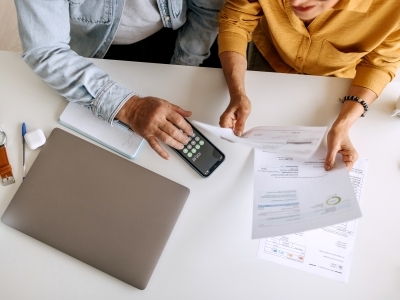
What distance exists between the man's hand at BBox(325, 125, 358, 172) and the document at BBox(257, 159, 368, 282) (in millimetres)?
129

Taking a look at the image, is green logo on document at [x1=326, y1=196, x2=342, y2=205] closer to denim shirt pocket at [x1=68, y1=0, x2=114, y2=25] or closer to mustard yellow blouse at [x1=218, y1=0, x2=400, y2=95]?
mustard yellow blouse at [x1=218, y1=0, x2=400, y2=95]

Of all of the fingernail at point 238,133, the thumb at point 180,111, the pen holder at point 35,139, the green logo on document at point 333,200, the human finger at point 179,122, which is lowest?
the pen holder at point 35,139

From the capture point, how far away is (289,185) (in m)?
0.70

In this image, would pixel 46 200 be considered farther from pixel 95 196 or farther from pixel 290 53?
pixel 290 53

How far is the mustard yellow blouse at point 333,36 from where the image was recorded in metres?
0.71

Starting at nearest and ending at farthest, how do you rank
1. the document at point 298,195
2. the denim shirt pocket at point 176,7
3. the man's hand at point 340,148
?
the document at point 298,195 < the man's hand at point 340,148 < the denim shirt pocket at point 176,7

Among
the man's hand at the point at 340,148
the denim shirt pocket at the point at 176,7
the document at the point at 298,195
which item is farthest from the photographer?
the denim shirt pocket at the point at 176,7

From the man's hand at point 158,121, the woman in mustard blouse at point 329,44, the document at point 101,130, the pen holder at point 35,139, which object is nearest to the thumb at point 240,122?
the woman in mustard blouse at point 329,44

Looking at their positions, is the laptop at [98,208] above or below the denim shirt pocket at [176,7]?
below

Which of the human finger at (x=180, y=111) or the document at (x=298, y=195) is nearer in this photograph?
the document at (x=298, y=195)

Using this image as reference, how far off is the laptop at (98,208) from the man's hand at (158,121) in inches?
3.0

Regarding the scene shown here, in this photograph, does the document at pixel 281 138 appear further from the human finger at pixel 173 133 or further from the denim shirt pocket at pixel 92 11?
the denim shirt pocket at pixel 92 11

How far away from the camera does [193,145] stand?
0.77 m

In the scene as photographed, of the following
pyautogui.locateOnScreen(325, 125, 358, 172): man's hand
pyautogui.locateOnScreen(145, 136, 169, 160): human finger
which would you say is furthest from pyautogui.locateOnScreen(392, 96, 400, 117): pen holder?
pyautogui.locateOnScreen(145, 136, 169, 160): human finger
